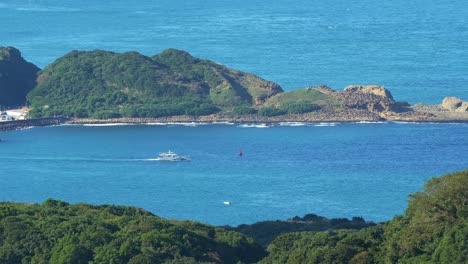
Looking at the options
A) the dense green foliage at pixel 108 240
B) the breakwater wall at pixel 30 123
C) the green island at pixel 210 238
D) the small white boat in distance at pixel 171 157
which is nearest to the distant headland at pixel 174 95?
the breakwater wall at pixel 30 123

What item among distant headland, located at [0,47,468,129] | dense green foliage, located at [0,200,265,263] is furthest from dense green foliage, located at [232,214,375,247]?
distant headland, located at [0,47,468,129]

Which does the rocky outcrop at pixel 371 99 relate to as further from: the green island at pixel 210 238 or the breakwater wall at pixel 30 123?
the green island at pixel 210 238

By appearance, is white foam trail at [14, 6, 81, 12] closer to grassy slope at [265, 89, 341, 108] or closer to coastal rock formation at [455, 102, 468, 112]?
grassy slope at [265, 89, 341, 108]

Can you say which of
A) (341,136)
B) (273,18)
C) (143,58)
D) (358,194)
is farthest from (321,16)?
(358,194)

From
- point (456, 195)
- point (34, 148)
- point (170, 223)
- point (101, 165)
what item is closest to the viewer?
point (456, 195)

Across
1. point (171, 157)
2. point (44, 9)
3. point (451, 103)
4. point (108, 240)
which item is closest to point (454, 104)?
point (451, 103)

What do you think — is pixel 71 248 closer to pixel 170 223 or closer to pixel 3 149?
pixel 170 223
